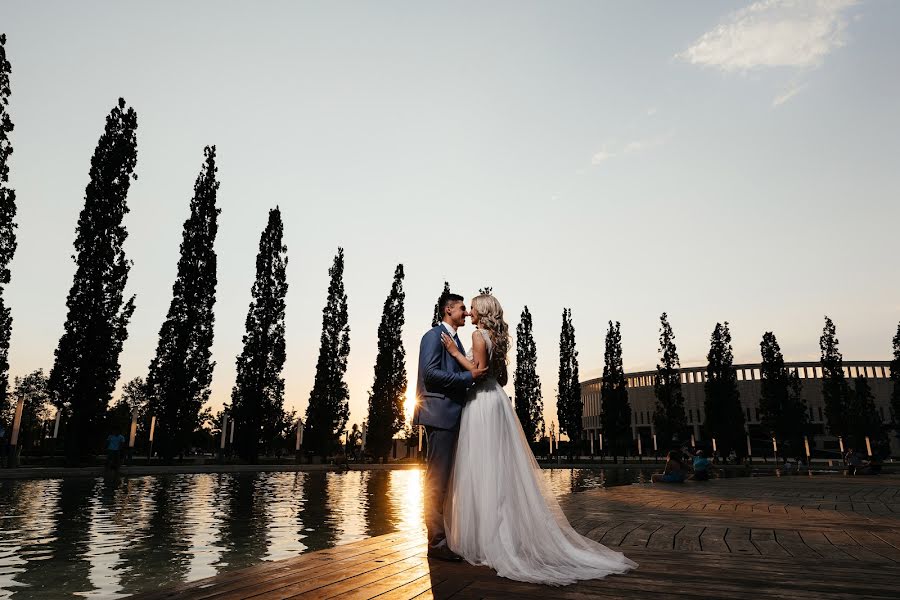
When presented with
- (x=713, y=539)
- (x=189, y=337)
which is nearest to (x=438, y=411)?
(x=713, y=539)

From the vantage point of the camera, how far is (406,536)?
464cm

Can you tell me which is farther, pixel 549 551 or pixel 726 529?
pixel 726 529

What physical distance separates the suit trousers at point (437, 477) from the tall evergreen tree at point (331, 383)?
1252 inches

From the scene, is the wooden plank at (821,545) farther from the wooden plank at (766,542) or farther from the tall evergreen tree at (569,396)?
the tall evergreen tree at (569,396)

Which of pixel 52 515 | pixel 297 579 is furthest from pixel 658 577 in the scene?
pixel 52 515

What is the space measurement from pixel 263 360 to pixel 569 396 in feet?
93.4

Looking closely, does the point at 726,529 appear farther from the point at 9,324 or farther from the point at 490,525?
the point at 9,324

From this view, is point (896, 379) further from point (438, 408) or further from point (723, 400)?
point (438, 408)

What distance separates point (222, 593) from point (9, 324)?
22.7 m

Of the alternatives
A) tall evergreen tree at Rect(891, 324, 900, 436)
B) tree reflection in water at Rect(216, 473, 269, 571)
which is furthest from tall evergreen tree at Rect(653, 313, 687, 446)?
tree reflection in water at Rect(216, 473, 269, 571)

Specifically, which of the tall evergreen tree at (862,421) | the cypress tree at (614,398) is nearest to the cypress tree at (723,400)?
the cypress tree at (614,398)

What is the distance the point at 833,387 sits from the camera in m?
50.0

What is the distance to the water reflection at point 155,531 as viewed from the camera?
4.29m

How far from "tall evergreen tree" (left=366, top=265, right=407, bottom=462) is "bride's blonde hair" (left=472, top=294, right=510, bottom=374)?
111ft
